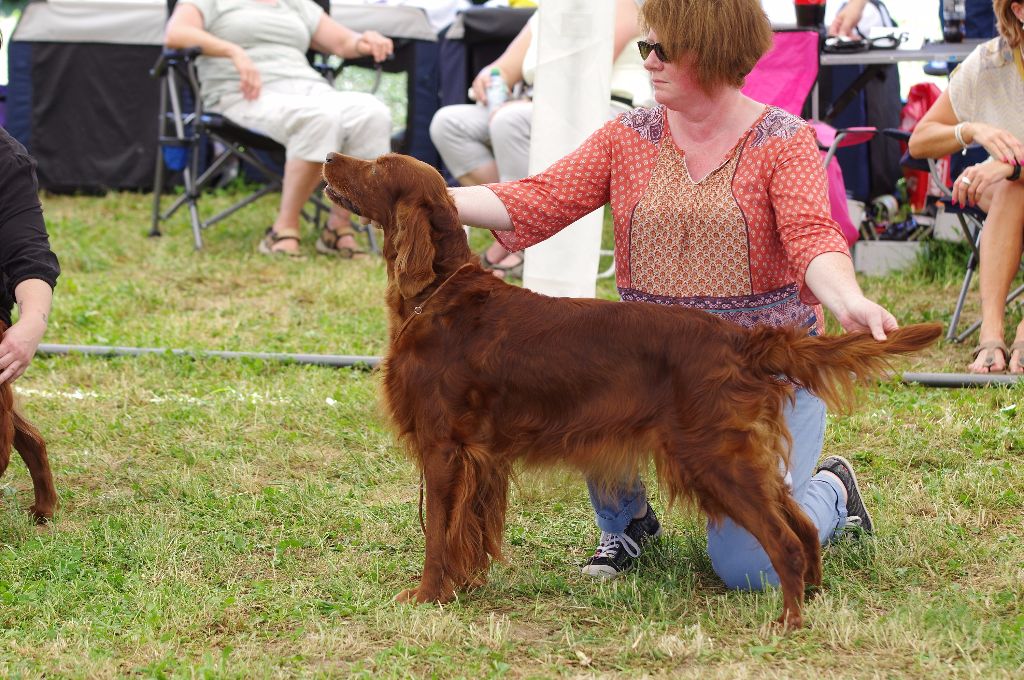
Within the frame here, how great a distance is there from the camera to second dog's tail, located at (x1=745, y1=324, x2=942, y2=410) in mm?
2342

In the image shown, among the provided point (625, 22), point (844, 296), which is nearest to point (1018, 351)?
point (844, 296)

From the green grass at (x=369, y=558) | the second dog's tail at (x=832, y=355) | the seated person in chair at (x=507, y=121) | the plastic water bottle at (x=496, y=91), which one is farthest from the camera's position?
the plastic water bottle at (x=496, y=91)

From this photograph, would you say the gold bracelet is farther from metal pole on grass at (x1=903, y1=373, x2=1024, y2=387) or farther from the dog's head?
the dog's head

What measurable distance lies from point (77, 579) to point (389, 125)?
4472 millimetres

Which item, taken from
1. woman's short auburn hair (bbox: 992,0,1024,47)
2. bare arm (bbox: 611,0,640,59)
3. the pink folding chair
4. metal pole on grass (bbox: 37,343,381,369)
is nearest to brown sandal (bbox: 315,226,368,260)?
bare arm (bbox: 611,0,640,59)

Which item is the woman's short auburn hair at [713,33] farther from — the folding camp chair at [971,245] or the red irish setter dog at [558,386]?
the folding camp chair at [971,245]

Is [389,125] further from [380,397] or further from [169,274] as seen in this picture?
[380,397]

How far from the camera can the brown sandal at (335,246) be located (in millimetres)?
6984

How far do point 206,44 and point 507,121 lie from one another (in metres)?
1.83

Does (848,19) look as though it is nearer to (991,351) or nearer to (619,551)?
(991,351)

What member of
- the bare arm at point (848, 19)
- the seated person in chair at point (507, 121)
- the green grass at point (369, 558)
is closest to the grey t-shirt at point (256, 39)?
the seated person in chair at point (507, 121)

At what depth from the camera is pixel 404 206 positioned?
261 centimetres

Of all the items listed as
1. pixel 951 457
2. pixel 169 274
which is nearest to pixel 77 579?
pixel 951 457

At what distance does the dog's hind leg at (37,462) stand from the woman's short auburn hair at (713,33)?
197 cm
